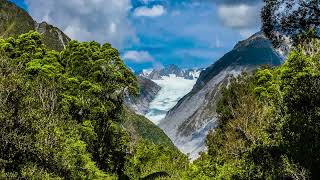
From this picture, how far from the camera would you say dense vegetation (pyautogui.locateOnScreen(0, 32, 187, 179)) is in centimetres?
3756

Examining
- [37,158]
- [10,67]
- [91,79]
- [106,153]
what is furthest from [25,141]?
[106,153]

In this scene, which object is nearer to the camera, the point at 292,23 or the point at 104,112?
the point at 292,23

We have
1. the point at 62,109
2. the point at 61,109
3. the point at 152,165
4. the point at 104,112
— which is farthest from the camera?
the point at 152,165

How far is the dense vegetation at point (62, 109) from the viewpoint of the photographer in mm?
37562

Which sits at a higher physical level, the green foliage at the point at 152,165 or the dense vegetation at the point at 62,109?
the dense vegetation at the point at 62,109

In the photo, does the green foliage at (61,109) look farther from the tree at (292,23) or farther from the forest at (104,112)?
the tree at (292,23)

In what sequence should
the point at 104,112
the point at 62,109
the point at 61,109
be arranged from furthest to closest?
the point at 104,112
the point at 62,109
the point at 61,109

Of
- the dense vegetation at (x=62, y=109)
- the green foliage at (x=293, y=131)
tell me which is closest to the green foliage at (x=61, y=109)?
the dense vegetation at (x=62, y=109)

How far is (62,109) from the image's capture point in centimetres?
5569

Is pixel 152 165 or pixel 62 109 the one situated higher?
pixel 62 109

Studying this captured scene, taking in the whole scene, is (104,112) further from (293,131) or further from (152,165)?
(152,165)

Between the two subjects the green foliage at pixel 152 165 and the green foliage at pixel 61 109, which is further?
the green foliage at pixel 152 165

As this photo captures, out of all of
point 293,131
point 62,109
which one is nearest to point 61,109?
point 62,109

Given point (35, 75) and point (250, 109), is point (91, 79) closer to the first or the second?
point (35, 75)
